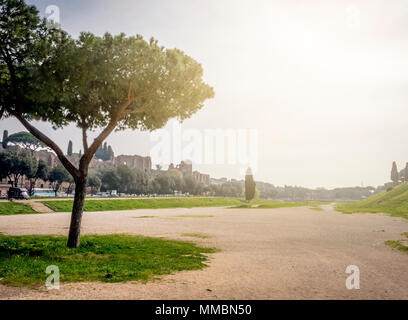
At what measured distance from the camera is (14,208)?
120 feet

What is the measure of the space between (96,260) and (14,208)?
32712mm

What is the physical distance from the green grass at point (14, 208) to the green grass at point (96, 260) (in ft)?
81.8

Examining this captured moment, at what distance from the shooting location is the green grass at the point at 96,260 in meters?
8.53

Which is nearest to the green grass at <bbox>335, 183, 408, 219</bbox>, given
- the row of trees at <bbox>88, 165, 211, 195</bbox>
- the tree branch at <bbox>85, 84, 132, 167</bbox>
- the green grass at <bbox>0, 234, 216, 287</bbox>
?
the green grass at <bbox>0, 234, 216, 287</bbox>

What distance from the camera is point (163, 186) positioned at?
114 meters

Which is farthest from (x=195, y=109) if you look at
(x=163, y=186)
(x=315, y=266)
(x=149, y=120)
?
(x=163, y=186)

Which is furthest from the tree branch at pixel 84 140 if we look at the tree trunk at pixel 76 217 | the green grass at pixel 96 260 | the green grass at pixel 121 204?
the green grass at pixel 121 204

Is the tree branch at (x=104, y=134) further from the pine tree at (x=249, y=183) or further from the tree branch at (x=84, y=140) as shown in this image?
the pine tree at (x=249, y=183)

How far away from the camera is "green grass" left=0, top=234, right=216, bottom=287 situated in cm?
853

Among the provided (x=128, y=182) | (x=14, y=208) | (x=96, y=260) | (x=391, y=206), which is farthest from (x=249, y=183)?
(x=96, y=260)

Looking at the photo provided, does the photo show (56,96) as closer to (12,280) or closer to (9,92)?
(9,92)

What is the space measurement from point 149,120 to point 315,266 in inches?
431

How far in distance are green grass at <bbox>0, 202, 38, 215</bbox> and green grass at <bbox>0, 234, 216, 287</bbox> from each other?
81.8 ft
